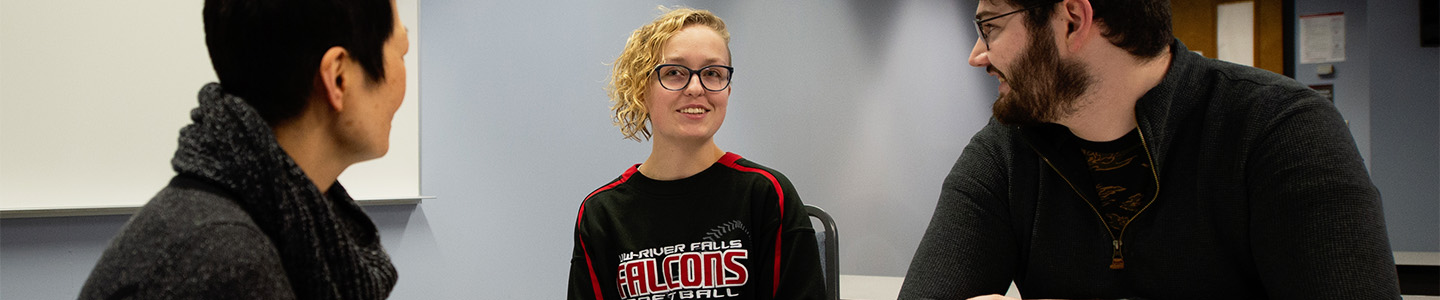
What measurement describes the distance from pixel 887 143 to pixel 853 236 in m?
0.61

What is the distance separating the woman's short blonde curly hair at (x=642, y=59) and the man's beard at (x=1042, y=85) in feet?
1.91

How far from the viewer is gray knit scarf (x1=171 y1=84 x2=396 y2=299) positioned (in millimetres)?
750

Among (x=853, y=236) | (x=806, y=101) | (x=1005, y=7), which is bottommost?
(x=853, y=236)

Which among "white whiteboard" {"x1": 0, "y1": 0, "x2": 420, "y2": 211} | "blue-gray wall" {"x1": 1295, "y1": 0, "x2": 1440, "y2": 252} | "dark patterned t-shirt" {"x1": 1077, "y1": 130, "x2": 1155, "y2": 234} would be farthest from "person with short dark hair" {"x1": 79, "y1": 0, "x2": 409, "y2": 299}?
"blue-gray wall" {"x1": 1295, "y1": 0, "x2": 1440, "y2": 252}

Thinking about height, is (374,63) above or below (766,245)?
above

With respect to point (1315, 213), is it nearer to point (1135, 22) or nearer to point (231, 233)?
point (1135, 22)

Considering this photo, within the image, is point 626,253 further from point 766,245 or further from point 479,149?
point 479,149

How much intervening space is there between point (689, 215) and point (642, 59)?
1.09ft

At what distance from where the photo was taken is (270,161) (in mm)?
755

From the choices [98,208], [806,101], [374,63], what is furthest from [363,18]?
[806,101]

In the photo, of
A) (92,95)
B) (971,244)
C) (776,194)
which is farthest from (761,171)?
(92,95)

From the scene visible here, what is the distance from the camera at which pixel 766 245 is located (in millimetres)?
1595

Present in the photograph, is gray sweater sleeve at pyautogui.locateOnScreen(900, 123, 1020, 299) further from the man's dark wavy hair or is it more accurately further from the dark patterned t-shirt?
the man's dark wavy hair

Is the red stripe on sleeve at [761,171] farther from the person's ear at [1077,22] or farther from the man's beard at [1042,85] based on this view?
the person's ear at [1077,22]
